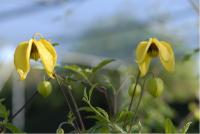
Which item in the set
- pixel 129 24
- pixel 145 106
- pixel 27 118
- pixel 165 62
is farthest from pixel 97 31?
pixel 165 62

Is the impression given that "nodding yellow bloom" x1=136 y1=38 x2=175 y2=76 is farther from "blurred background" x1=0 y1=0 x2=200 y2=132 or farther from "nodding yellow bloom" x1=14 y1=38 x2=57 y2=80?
"blurred background" x1=0 y1=0 x2=200 y2=132

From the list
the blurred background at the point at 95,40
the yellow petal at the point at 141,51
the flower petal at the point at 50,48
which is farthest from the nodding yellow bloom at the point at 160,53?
the blurred background at the point at 95,40

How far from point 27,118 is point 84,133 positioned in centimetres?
904

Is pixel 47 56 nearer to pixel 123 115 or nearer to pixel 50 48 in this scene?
pixel 50 48

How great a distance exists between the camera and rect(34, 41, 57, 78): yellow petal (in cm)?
61

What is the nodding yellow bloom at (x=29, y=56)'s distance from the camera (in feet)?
2.00

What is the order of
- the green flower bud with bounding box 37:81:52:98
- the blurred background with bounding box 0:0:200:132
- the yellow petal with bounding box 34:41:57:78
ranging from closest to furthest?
1. the yellow petal with bounding box 34:41:57:78
2. the green flower bud with bounding box 37:81:52:98
3. the blurred background with bounding box 0:0:200:132

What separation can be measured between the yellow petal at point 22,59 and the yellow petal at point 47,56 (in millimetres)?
12

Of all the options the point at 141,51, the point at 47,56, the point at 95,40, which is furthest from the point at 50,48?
the point at 95,40

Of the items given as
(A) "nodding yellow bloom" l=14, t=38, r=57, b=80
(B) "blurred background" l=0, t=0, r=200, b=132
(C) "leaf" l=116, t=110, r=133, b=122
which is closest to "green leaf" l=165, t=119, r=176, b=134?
(C) "leaf" l=116, t=110, r=133, b=122

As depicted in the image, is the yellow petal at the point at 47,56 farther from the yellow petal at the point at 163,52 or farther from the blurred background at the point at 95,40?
the blurred background at the point at 95,40

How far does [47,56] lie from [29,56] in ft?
0.07

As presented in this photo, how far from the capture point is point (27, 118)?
9562 millimetres

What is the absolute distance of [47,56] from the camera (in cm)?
62
